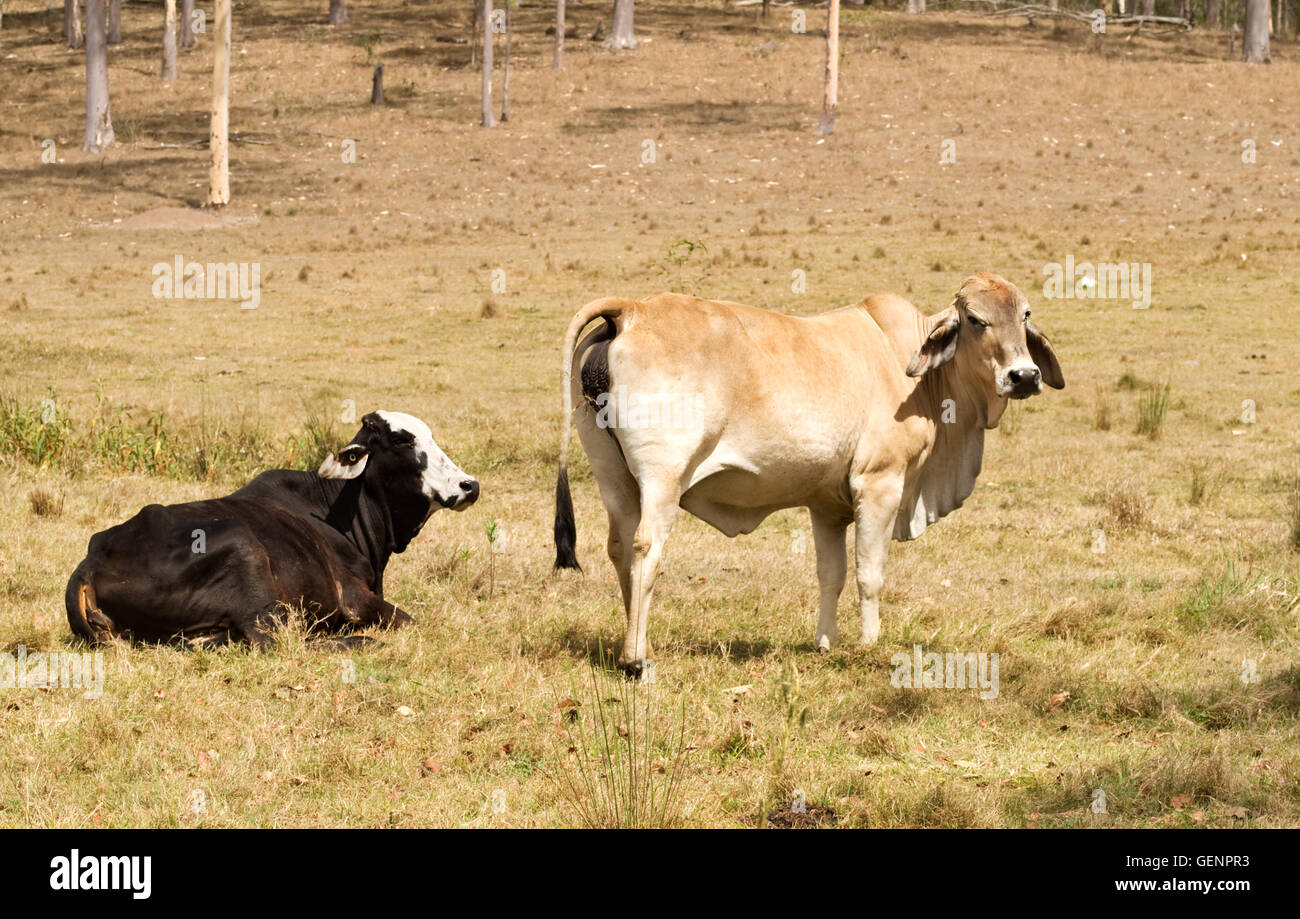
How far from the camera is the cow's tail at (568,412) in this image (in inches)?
270

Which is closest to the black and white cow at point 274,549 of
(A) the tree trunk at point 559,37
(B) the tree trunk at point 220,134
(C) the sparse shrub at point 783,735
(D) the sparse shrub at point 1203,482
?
(C) the sparse shrub at point 783,735

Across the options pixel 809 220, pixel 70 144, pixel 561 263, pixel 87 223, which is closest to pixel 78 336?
pixel 561 263

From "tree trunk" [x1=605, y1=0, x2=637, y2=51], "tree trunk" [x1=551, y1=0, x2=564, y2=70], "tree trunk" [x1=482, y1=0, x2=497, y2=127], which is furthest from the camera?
A: "tree trunk" [x1=605, y1=0, x2=637, y2=51]

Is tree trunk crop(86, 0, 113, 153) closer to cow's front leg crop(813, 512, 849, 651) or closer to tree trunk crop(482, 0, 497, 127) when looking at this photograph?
tree trunk crop(482, 0, 497, 127)

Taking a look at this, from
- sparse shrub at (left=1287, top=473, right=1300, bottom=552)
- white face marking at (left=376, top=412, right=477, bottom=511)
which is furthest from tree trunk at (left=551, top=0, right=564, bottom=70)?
white face marking at (left=376, top=412, right=477, bottom=511)

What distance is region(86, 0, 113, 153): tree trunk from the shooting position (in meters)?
35.7

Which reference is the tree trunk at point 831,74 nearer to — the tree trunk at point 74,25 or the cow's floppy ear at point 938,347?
the tree trunk at point 74,25

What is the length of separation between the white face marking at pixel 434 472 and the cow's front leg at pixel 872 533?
79.8 inches

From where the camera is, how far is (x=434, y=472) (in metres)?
8.03

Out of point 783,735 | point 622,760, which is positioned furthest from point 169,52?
point 622,760

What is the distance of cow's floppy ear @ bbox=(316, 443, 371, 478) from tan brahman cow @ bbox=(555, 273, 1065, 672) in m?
1.23

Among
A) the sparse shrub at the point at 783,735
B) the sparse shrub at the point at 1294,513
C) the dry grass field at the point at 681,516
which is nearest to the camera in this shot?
→ the sparse shrub at the point at 783,735
